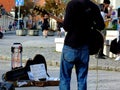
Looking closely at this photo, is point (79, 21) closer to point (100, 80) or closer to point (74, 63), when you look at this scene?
point (74, 63)

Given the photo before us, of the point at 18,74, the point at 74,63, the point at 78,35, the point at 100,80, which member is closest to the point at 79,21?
the point at 78,35

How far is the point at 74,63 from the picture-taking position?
7309 millimetres

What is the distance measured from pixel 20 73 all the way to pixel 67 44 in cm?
322

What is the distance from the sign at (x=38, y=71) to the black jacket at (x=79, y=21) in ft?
10.1

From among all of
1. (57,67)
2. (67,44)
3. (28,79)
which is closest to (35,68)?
(28,79)

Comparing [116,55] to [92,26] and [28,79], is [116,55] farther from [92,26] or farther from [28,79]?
[92,26]

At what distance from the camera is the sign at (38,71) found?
33.3 feet

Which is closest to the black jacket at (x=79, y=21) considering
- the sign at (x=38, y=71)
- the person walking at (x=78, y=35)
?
the person walking at (x=78, y=35)

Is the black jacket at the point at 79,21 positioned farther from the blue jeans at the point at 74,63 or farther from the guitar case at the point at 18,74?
the guitar case at the point at 18,74

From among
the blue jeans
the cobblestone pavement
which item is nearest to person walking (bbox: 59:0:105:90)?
the blue jeans

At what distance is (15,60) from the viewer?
1172cm

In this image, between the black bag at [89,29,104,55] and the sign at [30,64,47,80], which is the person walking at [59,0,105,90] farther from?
the sign at [30,64,47,80]

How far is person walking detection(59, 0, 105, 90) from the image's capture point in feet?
23.2

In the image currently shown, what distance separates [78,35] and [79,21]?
216 millimetres
